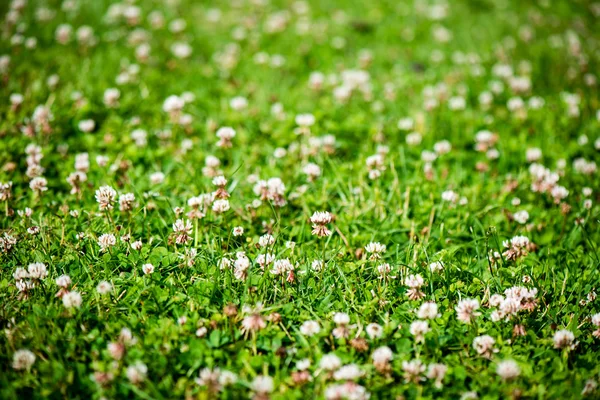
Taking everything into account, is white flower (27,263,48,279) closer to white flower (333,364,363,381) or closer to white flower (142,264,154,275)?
white flower (142,264,154,275)

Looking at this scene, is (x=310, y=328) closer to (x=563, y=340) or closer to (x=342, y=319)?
(x=342, y=319)

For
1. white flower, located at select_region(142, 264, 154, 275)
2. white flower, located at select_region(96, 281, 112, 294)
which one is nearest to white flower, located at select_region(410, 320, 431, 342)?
white flower, located at select_region(142, 264, 154, 275)

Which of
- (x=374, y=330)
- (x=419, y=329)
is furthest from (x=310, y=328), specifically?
(x=419, y=329)

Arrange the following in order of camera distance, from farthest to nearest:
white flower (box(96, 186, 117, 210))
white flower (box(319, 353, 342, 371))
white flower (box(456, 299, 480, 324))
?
white flower (box(96, 186, 117, 210))
white flower (box(456, 299, 480, 324))
white flower (box(319, 353, 342, 371))

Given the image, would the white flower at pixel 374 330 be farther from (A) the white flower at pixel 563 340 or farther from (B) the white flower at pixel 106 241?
(B) the white flower at pixel 106 241

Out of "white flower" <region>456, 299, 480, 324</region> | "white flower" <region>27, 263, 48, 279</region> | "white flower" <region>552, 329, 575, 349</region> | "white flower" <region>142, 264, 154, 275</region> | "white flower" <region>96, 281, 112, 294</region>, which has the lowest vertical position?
"white flower" <region>552, 329, 575, 349</region>

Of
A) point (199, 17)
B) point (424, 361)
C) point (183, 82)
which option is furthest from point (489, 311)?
point (199, 17)

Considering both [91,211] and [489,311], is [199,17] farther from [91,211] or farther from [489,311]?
[489,311]

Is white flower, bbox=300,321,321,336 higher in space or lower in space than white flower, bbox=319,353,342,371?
lower

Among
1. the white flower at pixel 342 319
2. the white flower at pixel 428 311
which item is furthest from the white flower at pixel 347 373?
the white flower at pixel 428 311
